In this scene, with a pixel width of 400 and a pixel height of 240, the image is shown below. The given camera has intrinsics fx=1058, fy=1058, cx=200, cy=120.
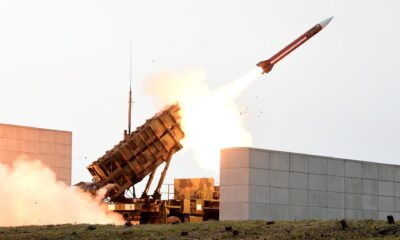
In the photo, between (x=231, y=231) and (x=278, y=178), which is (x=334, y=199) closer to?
(x=278, y=178)

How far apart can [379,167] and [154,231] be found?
2417 cm

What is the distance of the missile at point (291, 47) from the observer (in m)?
51.8

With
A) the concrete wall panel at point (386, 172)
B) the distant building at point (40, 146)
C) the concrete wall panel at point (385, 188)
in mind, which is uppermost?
the distant building at point (40, 146)

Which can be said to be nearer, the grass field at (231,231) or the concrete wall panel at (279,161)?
the grass field at (231,231)

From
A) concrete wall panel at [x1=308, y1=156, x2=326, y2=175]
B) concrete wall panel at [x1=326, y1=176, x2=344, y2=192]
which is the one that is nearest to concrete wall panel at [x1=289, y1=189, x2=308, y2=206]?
concrete wall panel at [x1=308, y1=156, x2=326, y2=175]

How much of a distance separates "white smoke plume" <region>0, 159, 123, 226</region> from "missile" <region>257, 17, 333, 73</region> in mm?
10588

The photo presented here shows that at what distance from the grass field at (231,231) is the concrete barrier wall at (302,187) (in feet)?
40.6

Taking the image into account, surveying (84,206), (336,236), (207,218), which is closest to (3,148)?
(84,206)

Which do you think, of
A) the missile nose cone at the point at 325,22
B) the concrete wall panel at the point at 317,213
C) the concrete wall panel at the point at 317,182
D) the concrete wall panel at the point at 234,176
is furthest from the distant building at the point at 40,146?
the missile nose cone at the point at 325,22

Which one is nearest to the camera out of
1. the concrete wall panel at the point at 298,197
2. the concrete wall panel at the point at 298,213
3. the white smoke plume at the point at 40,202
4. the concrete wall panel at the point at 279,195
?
the concrete wall panel at the point at 279,195

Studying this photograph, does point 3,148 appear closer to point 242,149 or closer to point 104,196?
point 104,196

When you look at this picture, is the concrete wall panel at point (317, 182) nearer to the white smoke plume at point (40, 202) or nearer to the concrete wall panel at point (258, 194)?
the concrete wall panel at point (258, 194)

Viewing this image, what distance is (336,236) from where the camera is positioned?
33.2 m

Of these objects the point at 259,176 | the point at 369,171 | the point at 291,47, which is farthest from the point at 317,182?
the point at 291,47
